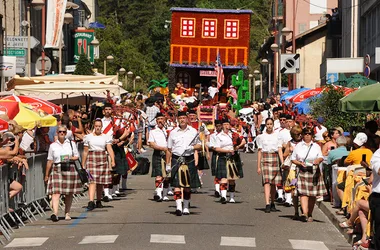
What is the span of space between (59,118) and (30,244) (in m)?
9.72

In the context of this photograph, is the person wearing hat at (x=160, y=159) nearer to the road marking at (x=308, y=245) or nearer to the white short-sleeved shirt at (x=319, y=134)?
the white short-sleeved shirt at (x=319, y=134)

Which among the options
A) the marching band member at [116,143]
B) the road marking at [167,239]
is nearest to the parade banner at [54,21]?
the marching band member at [116,143]

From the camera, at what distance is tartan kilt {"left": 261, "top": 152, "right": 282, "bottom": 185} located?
2045cm

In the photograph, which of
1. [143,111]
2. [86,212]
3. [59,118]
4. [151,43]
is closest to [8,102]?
[86,212]

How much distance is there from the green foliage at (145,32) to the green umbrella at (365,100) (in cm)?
6341

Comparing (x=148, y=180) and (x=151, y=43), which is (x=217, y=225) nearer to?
(x=148, y=180)

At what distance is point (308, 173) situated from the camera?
18.8 m

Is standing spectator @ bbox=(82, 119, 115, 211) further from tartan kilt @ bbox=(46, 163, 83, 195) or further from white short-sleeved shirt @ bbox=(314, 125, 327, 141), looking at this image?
white short-sleeved shirt @ bbox=(314, 125, 327, 141)

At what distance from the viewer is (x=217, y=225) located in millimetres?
17719

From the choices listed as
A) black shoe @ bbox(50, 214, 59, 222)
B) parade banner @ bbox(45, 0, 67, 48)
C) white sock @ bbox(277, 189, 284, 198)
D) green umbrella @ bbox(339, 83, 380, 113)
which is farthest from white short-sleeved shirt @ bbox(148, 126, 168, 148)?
parade banner @ bbox(45, 0, 67, 48)

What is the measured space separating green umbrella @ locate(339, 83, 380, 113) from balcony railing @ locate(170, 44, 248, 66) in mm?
42588

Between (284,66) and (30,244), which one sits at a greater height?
(284,66)

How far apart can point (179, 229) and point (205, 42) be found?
47012 mm

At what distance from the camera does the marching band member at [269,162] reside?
67.1ft
